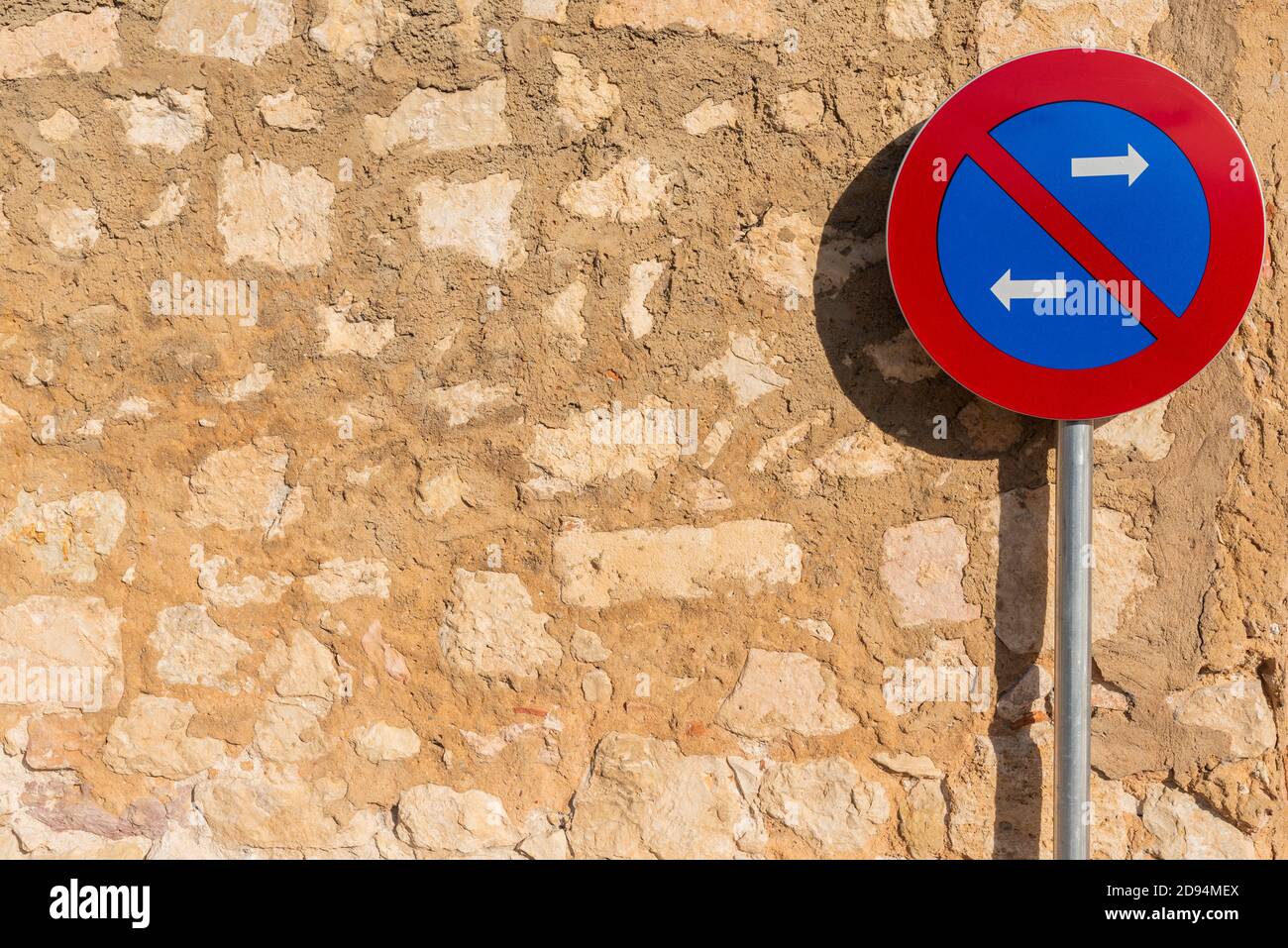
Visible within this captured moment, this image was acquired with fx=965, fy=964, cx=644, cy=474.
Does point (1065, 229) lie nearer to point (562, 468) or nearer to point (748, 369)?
point (748, 369)

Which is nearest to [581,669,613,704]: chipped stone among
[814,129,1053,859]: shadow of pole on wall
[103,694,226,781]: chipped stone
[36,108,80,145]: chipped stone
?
[814,129,1053,859]: shadow of pole on wall

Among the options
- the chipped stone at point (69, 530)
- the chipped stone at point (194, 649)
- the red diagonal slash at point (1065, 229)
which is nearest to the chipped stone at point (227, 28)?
the chipped stone at point (69, 530)

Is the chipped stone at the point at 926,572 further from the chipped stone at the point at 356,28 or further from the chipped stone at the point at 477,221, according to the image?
the chipped stone at the point at 356,28

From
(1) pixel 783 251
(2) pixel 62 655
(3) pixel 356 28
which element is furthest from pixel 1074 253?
(2) pixel 62 655

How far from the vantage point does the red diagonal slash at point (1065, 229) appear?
5.60ft

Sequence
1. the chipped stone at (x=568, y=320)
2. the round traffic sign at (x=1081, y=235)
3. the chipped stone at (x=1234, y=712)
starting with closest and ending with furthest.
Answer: the round traffic sign at (x=1081, y=235)
the chipped stone at (x=1234, y=712)
the chipped stone at (x=568, y=320)

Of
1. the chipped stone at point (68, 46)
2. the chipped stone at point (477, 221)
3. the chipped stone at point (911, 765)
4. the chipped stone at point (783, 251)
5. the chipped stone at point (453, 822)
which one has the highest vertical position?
the chipped stone at point (68, 46)

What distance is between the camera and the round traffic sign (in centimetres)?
171

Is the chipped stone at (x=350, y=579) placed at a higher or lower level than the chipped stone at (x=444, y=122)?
lower

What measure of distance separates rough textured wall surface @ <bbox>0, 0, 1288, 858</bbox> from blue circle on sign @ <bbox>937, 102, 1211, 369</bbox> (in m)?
0.21

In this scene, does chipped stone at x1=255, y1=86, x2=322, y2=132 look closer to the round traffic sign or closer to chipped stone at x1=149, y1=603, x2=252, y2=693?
chipped stone at x1=149, y1=603, x2=252, y2=693

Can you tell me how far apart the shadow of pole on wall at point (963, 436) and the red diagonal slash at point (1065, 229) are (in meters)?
0.21
